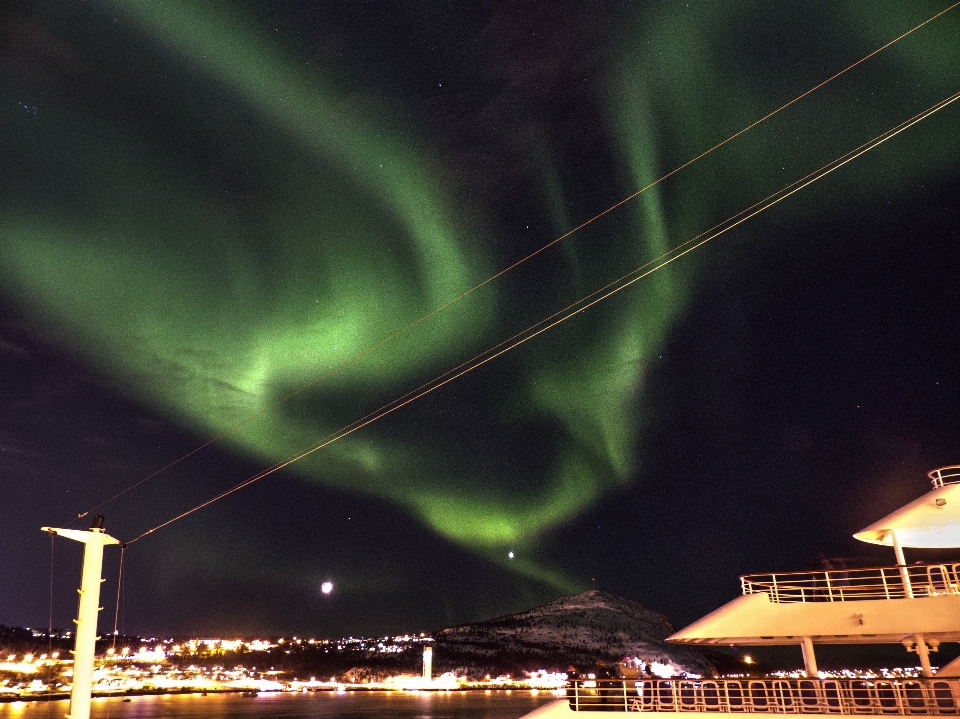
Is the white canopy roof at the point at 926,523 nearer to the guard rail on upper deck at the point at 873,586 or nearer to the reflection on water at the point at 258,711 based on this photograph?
the guard rail on upper deck at the point at 873,586

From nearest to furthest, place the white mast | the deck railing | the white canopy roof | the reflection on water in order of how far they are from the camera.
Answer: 1. the deck railing
2. the white mast
3. the white canopy roof
4. the reflection on water

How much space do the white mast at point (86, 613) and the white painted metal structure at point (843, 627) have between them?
1345 cm

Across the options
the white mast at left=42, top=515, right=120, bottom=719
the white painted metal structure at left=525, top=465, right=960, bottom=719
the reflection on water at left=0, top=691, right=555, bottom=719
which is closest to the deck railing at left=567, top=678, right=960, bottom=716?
the white painted metal structure at left=525, top=465, right=960, bottom=719

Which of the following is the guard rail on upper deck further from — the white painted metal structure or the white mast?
the white mast

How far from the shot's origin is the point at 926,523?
73.0 feet

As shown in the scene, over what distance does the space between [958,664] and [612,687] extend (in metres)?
9.89

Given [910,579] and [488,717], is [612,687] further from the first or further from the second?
[488,717]

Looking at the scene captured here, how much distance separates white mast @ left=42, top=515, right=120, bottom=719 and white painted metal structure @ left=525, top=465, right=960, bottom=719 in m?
13.5

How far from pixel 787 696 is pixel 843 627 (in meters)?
2.95

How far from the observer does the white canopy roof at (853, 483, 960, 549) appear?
22.1 meters

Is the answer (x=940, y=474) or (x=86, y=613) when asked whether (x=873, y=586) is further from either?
(x=86, y=613)

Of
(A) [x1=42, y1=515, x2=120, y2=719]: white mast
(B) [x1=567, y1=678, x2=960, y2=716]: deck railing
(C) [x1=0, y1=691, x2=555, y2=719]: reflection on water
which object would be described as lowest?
(C) [x1=0, y1=691, x2=555, y2=719]: reflection on water

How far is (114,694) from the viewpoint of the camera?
190 metres

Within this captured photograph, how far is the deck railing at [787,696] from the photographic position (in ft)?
56.7
